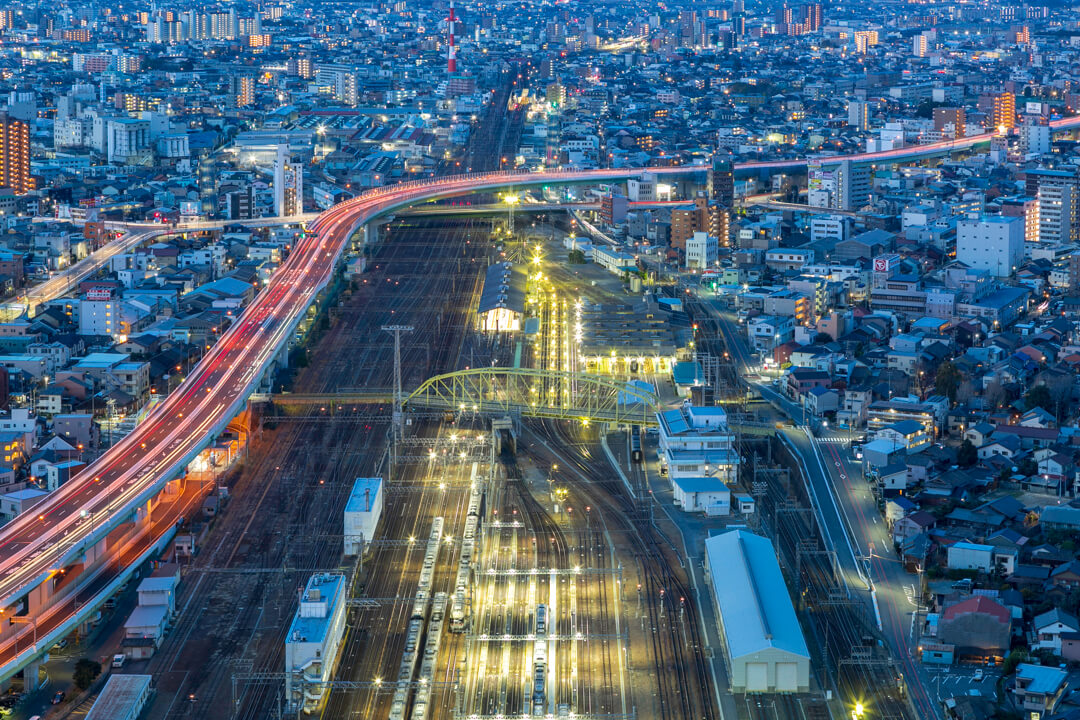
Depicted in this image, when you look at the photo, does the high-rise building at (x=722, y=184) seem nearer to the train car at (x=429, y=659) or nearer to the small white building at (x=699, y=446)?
the small white building at (x=699, y=446)

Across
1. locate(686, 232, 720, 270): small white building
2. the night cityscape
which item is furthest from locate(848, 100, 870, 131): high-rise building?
locate(686, 232, 720, 270): small white building

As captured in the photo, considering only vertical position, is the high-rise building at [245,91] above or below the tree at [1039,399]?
above

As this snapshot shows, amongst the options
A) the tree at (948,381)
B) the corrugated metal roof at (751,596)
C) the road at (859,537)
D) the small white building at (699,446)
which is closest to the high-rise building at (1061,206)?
the tree at (948,381)

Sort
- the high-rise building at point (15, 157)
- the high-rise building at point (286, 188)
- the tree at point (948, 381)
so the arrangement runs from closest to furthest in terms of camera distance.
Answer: the tree at point (948, 381)
the high-rise building at point (286, 188)
the high-rise building at point (15, 157)

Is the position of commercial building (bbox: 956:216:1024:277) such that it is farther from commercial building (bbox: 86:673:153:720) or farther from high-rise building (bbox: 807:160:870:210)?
commercial building (bbox: 86:673:153:720)

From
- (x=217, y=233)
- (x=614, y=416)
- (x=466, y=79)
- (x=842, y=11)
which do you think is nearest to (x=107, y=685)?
(x=614, y=416)

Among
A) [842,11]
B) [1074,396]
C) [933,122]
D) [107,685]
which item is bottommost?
[107,685]

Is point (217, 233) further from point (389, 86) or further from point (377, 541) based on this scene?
point (389, 86)
